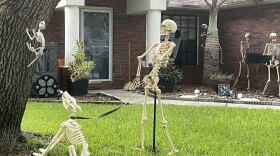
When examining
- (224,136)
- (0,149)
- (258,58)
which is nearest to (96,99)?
(258,58)

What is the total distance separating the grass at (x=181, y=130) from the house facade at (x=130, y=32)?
4.28 m

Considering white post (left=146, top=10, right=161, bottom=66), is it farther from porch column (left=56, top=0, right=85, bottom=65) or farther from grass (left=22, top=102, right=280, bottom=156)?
grass (left=22, top=102, right=280, bottom=156)

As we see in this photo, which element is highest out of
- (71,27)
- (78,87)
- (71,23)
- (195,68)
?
(71,23)

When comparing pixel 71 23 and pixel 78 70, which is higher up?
pixel 71 23

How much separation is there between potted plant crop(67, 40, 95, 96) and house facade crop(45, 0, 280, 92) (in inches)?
45.4

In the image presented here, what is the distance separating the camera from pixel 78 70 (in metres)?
11.9

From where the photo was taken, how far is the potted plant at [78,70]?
38.7 ft

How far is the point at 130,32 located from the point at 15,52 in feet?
32.7

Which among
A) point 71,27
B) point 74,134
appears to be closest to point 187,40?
point 71,27

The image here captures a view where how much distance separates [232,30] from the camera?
15.1 meters

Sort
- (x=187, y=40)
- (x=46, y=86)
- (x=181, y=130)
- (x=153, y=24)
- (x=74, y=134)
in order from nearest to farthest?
(x=74, y=134), (x=181, y=130), (x=46, y=86), (x=153, y=24), (x=187, y=40)

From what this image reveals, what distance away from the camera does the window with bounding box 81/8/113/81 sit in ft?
45.7

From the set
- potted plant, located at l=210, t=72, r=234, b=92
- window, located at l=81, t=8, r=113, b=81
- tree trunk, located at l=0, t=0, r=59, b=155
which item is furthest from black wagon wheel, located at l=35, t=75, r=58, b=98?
tree trunk, located at l=0, t=0, r=59, b=155

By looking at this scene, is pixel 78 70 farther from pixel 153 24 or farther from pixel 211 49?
pixel 211 49
